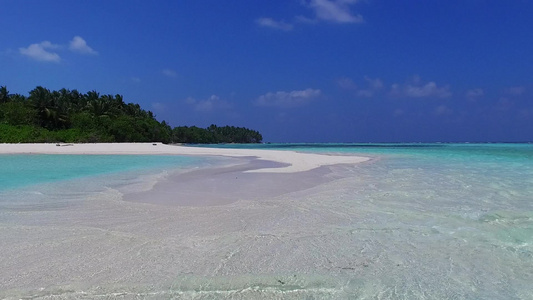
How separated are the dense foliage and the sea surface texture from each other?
45970mm

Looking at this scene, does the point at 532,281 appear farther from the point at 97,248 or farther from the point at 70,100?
the point at 70,100

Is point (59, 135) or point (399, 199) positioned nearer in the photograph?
point (399, 199)

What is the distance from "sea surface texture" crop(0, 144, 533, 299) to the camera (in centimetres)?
253

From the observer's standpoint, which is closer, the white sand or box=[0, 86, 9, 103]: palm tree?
the white sand

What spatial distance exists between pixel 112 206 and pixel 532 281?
17.3 ft

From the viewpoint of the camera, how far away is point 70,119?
176 feet

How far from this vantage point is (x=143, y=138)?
64062 millimetres

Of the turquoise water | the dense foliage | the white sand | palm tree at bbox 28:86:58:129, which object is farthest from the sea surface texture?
palm tree at bbox 28:86:58:129

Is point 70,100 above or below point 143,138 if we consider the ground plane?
above

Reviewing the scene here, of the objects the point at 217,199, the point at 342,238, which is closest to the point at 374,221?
the point at 342,238

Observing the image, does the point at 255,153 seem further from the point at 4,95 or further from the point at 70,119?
the point at 4,95

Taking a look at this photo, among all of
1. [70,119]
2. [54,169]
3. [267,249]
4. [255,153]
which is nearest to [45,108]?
[70,119]

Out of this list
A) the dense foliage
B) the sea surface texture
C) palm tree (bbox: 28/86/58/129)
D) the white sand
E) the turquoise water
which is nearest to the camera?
the sea surface texture

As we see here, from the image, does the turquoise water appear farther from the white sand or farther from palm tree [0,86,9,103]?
palm tree [0,86,9,103]
